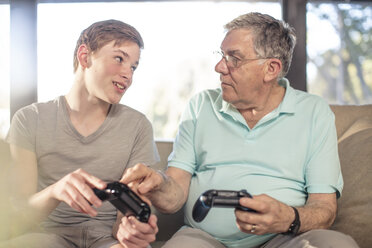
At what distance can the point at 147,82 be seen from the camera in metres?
3.00

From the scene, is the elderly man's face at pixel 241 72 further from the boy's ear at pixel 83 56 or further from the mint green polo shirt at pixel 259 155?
the boy's ear at pixel 83 56

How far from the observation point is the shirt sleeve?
1.51 metres

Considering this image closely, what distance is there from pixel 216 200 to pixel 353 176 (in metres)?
0.75

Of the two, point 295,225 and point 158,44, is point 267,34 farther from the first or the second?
point 158,44

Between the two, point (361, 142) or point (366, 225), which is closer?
point (366, 225)

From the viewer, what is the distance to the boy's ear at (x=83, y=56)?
161cm

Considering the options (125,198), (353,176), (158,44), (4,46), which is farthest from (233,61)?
(4,46)

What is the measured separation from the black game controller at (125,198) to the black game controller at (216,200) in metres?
0.14

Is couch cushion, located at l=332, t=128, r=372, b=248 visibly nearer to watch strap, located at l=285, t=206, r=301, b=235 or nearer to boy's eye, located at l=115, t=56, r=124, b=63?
watch strap, located at l=285, t=206, r=301, b=235

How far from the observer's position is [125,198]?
1139 millimetres

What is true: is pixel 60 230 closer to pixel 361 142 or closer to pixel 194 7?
pixel 361 142

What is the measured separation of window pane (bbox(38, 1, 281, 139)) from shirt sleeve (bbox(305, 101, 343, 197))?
1.07 meters

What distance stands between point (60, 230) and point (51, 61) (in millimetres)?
1401

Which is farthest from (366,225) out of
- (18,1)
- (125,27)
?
(18,1)
